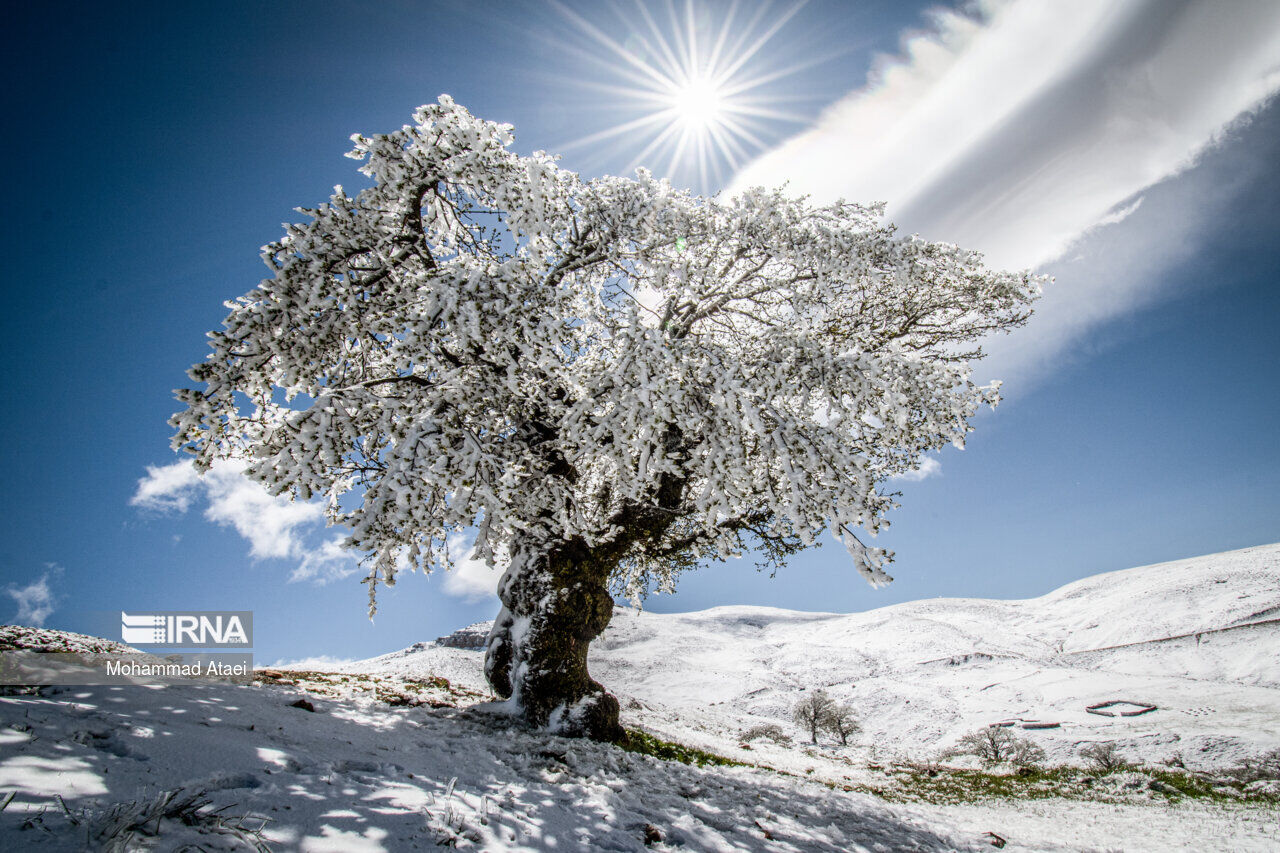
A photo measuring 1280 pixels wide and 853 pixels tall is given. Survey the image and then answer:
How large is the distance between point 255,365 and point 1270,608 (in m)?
84.7

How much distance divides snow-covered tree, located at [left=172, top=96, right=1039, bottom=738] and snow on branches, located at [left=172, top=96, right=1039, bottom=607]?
0.14 ft

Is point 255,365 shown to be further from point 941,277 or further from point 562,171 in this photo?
point 941,277

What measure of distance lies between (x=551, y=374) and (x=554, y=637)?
A: 5608 millimetres

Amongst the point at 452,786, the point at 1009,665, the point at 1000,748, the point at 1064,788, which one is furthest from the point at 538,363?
the point at 1009,665

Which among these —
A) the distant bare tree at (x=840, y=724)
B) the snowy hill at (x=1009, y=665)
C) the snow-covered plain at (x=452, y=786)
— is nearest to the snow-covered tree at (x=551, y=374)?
the snow-covered plain at (x=452, y=786)

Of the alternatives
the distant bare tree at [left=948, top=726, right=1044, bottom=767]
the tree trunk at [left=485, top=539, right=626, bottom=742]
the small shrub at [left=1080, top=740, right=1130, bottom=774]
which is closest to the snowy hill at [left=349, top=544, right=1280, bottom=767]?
the small shrub at [left=1080, top=740, right=1130, bottom=774]

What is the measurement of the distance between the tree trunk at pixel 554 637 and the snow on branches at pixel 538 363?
74cm

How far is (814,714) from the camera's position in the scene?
35188 millimetres

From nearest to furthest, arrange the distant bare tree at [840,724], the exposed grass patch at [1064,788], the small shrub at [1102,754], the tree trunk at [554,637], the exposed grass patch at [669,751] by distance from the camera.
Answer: the exposed grass patch at [669,751] → the tree trunk at [554,637] → the exposed grass patch at [1064,788] → the small shrub at [1102,754] → the distant bare tree at [840,724]

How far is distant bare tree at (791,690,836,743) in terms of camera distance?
3512 cm

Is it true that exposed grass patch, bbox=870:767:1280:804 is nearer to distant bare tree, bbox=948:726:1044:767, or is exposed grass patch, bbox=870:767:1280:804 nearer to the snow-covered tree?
the snow-covered tree

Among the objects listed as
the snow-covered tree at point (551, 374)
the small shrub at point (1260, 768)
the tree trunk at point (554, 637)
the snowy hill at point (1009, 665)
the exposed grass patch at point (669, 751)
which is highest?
the snow-covered tree at point (551, 374)

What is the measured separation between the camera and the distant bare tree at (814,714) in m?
35.1

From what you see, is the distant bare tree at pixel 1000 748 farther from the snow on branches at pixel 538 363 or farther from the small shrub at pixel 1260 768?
the snow on branches at pixel 538 363
